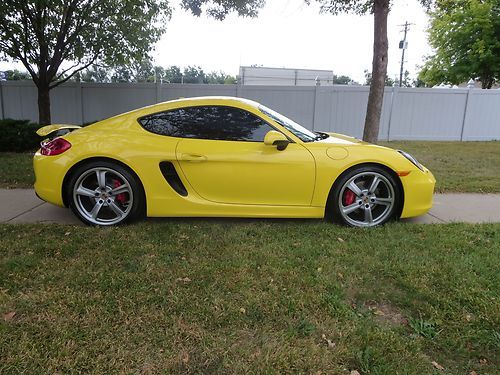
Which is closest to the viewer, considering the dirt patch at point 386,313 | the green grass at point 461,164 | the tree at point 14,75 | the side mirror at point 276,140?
the dirt patch at point 386,313

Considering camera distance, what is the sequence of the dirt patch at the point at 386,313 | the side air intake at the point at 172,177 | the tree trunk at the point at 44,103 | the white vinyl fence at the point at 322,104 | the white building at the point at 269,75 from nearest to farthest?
the dirt patch at the point at 386,313, the side air intake at the point at 172,177, the tree trunk at the point at 44,103, the white vinyl fence at the point at 322,104, the white building at the point at 269,75

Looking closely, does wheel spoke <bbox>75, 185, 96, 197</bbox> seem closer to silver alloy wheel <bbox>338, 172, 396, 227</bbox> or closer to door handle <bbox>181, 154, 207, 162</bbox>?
door handle <bbox>181, 154, 207, 162</bbox>

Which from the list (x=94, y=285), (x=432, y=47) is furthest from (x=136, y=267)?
(x=432, y=47)

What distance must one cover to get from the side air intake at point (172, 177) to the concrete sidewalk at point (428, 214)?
117 centimetres

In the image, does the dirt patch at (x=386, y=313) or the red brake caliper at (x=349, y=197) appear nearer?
the dirt patch at (x=386, y=313)

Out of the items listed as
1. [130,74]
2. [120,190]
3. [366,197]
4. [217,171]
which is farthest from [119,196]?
[130,74]

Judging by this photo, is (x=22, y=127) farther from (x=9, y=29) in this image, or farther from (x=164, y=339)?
(x=164, y=339)

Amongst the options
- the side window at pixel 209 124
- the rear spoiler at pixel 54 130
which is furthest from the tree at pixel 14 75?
the side window at pixel 209 124

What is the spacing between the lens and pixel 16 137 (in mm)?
8938

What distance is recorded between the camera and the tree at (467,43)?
18344mm

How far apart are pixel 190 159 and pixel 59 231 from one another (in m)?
1.53

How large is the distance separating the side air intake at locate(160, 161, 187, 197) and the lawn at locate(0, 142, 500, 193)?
3.30m

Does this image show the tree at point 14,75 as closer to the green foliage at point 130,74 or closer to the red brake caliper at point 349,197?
the green foliage at point 130,74

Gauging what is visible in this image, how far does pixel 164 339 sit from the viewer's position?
223 centimetres
